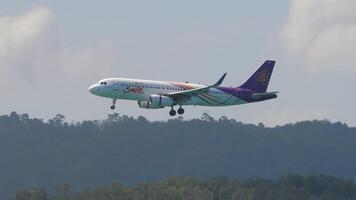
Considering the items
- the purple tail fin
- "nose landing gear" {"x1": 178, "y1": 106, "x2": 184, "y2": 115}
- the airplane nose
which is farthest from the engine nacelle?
the purple tail fin

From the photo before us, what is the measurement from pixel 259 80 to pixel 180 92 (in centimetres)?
1219

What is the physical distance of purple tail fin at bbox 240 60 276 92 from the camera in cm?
13712

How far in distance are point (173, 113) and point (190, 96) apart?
233 centimetres

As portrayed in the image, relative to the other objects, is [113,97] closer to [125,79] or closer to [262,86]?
[125,79]

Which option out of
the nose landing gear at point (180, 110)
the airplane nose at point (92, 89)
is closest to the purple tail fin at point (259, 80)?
the nose landing gear at point (180, 110)

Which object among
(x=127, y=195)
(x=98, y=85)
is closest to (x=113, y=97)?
(x=98, y=85)

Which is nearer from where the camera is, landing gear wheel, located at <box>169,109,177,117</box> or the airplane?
the airplane

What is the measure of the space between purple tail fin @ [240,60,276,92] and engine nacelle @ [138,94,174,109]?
11478 mm

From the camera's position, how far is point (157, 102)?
127 m

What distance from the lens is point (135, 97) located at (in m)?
126

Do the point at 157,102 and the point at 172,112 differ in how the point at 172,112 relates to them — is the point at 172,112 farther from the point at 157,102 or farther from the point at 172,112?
the point at 157,102

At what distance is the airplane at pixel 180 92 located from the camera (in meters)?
125

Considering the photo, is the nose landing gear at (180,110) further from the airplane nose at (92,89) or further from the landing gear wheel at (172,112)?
the airplane nose at (92,89)

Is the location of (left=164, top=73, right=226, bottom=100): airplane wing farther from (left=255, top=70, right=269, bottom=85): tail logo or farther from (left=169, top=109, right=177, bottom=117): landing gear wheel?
(left=255, top=70, right=269, bottom=85): tail logo
